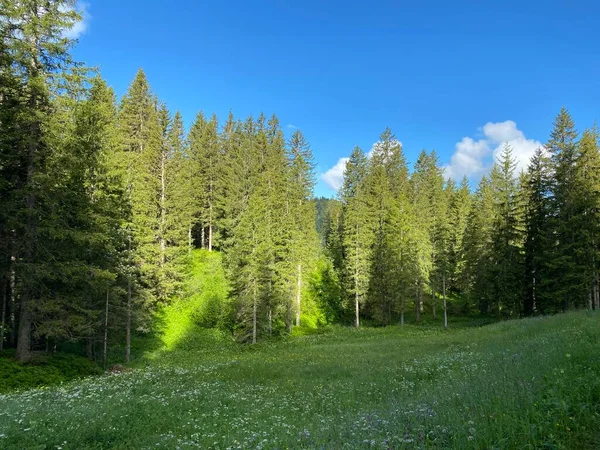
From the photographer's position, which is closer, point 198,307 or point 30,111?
point 30,111

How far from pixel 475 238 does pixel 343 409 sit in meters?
46.1

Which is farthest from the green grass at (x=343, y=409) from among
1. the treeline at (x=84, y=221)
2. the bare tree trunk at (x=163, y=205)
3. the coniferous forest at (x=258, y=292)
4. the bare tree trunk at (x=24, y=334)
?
the bare tree trunk at (x=163, y=205)

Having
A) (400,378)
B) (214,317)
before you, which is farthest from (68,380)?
(214,317)

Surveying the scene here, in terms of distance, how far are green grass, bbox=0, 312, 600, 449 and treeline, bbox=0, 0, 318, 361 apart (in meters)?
6.67

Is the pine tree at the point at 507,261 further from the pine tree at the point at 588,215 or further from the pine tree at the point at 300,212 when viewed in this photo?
the pine tree at the point at 300,212

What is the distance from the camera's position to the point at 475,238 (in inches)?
1949

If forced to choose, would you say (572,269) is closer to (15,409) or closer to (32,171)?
(15,409)

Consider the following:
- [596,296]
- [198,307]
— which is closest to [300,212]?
[198,307]

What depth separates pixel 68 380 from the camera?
60.4ft

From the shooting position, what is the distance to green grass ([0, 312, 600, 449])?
493cm

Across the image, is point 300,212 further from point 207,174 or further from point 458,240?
point 458,240

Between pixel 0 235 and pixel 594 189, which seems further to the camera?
pixel 594 189

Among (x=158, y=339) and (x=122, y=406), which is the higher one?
(x=122, y=406)

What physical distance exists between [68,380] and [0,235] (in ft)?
27.6
